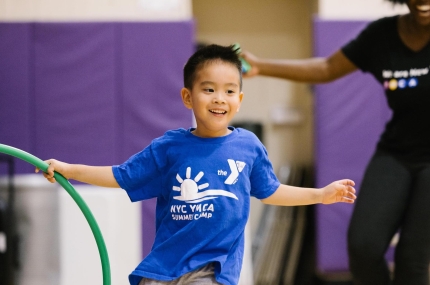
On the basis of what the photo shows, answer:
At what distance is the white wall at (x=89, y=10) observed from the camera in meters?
5.71

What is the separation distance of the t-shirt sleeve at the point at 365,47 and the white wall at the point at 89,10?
2800 millimetres

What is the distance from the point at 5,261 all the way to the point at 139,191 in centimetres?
263

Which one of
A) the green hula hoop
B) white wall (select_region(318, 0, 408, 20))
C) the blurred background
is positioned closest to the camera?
the green hula hoop

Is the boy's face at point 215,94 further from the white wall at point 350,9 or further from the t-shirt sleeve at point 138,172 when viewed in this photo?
the white wall at point 350,9

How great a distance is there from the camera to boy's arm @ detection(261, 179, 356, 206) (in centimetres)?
224

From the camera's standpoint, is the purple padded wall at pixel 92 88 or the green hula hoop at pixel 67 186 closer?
the green hula hoop at pixel 67 186

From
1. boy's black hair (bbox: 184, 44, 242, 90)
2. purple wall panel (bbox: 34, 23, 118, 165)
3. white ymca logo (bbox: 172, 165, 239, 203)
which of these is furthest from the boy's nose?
purple wall panel (bbox: 34, 23, 118, 165)

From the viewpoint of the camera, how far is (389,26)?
3.13m

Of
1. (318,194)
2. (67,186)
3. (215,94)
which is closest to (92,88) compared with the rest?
(67,186)

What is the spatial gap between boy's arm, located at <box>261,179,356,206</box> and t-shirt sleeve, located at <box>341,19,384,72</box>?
1.17m

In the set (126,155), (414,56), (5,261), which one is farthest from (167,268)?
(126,155)

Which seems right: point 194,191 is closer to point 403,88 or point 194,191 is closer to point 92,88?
point 403,88

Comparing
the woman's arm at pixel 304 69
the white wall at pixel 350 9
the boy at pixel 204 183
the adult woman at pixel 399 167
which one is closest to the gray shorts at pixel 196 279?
the boy at pixel 204 183

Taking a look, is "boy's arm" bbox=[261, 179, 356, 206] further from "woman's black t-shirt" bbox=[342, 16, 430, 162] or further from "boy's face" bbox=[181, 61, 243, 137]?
"woman's black t-shirt" bbox=[342, 16, 430, 162]
